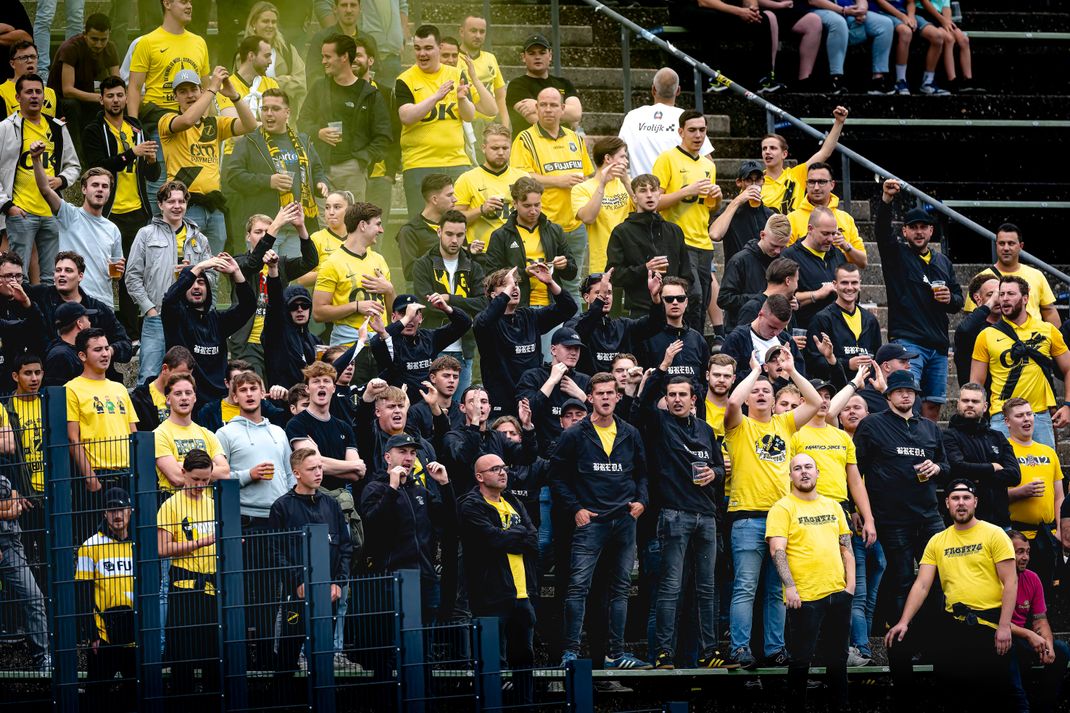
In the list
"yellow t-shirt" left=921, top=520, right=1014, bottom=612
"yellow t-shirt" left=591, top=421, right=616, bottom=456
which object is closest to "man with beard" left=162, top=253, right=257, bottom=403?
"yellow t-shirt" left=591, top=421, right=616, bottom=456

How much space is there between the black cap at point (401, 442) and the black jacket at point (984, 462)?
4.66 metres

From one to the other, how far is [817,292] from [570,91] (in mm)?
3412

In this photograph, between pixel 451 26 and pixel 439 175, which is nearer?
pixel 439 175

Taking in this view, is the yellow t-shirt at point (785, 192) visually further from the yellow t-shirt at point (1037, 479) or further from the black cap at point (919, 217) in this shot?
the yellow t-shirt at point (1037, 479)

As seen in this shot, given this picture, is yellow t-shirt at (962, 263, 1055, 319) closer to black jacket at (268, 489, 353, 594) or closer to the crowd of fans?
the crowd of fans

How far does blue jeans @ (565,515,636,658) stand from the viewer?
44.9ft

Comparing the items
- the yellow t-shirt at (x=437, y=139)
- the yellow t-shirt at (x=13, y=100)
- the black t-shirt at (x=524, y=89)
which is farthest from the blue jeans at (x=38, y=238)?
the black t-shirt at (x=524, y=89)

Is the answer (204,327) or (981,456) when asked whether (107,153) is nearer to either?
(204,327)

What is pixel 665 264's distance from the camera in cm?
1548

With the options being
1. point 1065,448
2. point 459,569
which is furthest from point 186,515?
point 1065,448

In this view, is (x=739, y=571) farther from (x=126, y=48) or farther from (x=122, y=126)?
(x=126, y=48)

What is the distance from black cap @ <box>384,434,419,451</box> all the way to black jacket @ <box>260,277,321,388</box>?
1555 millimetres

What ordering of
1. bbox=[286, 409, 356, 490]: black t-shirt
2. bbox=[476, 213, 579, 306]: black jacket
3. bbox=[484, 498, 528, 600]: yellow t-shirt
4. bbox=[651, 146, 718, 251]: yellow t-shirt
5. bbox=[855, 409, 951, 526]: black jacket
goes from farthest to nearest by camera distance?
bbox=[651, 146, 718, 251]: yellow t-shirt
bbox=[476, 213, 579, 306]: black jacket
bbox=[855, 409, 951, 526]: black jacket
bbox=[286, 409, 356, 490]: black t-shirt
bbox=[484, 498, 528, 600]: yellow t-shirt

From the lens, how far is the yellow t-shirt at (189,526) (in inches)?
441
